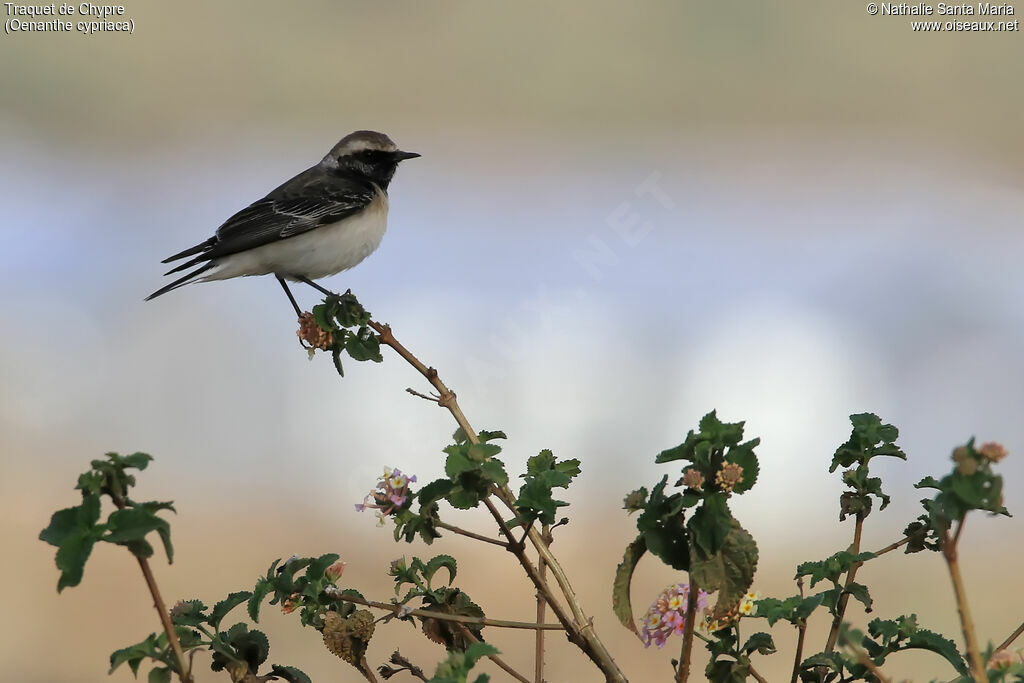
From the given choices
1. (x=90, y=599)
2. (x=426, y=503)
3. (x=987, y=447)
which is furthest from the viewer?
(x=90, y=599)

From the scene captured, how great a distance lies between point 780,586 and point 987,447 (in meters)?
5.92

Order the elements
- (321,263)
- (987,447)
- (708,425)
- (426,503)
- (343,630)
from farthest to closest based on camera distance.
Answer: (321,263), (426,503), (343,630), (708,425), (987,447)

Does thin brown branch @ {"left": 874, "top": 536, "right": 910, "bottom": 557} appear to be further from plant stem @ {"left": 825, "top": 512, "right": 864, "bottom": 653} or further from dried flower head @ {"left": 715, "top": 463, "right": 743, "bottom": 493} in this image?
dried flower head @ {"left": 715, "top": 463, "right": 743, "bottom": 493}

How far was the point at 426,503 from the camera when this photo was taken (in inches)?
83.4

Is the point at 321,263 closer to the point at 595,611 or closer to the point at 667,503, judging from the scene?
the point at 595,611

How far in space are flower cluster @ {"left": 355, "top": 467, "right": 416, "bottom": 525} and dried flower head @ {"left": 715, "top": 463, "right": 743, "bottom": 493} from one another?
0.66 m

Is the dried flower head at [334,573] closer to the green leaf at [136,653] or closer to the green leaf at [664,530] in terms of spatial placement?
the green leaf at [136,653]

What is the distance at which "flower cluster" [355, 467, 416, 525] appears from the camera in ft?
7.11

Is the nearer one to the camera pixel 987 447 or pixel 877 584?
pixel 987 447

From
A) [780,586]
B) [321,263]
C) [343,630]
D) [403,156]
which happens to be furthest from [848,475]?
[780,586]

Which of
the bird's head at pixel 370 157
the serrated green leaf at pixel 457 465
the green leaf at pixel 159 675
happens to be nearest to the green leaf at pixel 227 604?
the green leaf at pixel 159 675

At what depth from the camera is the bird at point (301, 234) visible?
5191mm

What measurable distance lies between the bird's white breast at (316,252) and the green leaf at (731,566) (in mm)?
Result: 3825

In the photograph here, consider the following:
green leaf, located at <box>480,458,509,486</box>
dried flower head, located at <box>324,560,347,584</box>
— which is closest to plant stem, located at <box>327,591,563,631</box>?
dried flower head, located at <box>324,560,347,584</box>
